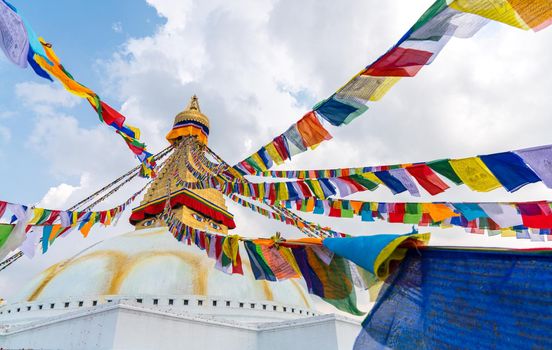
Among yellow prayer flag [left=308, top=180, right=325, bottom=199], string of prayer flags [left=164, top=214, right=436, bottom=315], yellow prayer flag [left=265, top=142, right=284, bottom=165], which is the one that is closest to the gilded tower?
yellow prayer flag [left=265, top=142, right=284, bottom=165]

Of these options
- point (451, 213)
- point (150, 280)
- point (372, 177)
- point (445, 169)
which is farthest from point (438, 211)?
point (150, 280)

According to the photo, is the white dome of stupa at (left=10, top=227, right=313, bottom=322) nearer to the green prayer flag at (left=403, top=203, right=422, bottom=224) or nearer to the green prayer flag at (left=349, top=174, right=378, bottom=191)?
the green prayer flag at (left=403, top=203, right=422, bottom=224)

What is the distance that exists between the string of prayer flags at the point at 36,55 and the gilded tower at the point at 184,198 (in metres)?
8.82

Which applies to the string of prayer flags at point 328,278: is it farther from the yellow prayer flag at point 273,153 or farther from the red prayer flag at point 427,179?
the yellow prayer flag at point 273,153

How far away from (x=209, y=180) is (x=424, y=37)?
6224 millimetres

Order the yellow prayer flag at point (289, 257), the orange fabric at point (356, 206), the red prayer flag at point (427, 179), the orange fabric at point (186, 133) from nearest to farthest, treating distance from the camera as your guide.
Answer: the yellow prayer flag at point (289, 257)
the red prayer flag at point (427, 179)
the orange fabric at point (356, 206)
the orange fabric at point (186, 133)

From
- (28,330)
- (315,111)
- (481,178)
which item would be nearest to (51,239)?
(28,330)

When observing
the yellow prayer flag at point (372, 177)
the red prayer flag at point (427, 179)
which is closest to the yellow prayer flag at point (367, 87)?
the red prayer flag at point (427, 179)

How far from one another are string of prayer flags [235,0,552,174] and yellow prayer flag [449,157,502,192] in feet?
0.21

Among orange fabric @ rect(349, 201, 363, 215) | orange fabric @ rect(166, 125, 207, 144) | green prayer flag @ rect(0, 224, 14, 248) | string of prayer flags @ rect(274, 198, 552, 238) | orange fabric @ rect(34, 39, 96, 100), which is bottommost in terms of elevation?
green prayer flag @ rect(0, 224, 14, 248)

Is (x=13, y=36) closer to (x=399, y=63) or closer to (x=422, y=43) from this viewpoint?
(x=399, y=63)

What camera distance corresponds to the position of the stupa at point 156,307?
347 inches

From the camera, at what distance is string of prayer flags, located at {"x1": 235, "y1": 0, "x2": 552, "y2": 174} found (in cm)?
275

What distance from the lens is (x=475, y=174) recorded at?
430 cm
